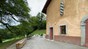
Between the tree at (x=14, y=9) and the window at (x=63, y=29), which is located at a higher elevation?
the tree at (x=14, y=9)

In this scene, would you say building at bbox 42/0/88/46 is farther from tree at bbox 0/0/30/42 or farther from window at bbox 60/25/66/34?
tree at bbox 0/0/30/42

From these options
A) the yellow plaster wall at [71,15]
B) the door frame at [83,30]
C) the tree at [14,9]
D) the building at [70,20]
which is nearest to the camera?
the door frame at [83,30]

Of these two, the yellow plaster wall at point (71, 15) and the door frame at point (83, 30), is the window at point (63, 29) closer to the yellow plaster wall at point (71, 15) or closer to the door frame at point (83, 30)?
the yellow plaster wall at point (71, 15)

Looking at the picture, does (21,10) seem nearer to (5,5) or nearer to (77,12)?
(5,5)

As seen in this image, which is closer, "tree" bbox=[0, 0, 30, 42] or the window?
the window

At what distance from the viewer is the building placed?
21684 millimetres

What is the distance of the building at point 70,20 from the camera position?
71.1 feet

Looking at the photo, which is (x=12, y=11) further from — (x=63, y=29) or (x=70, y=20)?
(x=70, y=20)

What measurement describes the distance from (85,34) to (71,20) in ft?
12.2

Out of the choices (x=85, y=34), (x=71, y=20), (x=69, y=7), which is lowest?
(x=85, y=34)

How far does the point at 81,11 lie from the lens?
22.3m

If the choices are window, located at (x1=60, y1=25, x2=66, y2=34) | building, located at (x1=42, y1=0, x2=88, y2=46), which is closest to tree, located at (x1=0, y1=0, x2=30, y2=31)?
building, located at (x1=42, y1=0, x2=88, y2=46)

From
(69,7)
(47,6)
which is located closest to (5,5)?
(47,6)

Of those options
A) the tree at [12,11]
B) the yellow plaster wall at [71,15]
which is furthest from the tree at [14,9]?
the yellow plaster wall at [71,15]
